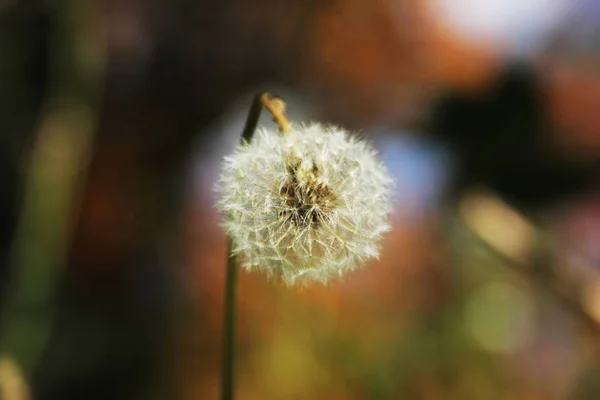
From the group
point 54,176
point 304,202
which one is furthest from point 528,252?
point 54,176

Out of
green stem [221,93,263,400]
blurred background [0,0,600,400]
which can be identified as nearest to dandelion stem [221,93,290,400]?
green stem [221,93,263,400]

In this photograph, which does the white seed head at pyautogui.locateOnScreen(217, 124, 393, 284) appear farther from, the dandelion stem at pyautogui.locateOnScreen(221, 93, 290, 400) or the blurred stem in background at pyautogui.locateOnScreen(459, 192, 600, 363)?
the blurred stem in background at pyautogui.locateOnScreen(459, 192, 600, 363)

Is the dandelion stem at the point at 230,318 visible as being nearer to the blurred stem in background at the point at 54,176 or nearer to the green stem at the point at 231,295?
the green stem at the point at 231,295

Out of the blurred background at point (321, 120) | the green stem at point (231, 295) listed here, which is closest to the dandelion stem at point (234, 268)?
the green stem at point (231, 295)

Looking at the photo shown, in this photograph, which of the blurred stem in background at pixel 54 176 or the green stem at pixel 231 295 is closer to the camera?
the green stem at pixel 231 295

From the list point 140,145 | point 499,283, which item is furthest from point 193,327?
point 499,283

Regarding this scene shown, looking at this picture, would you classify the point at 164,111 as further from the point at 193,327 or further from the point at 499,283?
the point at 499,283

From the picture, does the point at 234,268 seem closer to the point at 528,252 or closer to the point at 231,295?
the point at 231,295
